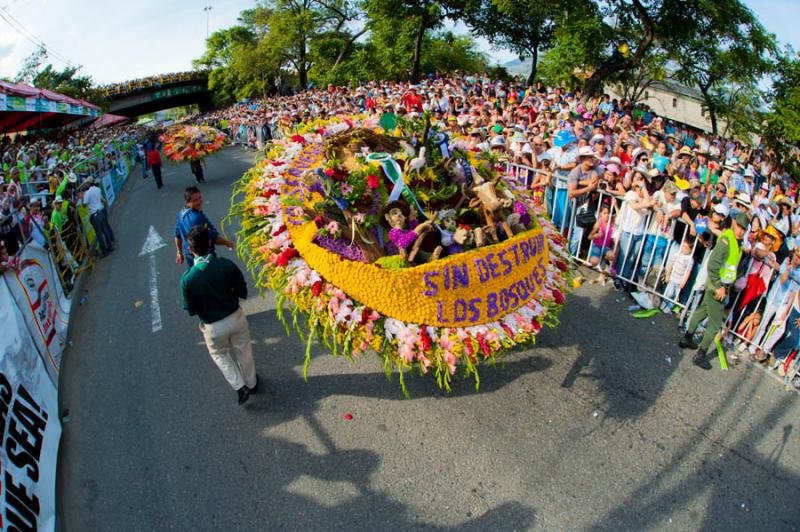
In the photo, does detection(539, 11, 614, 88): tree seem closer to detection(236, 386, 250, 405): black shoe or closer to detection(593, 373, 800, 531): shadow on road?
detection(593, 373, 800, 531): shadow on road

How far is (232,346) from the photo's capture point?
14.3ft

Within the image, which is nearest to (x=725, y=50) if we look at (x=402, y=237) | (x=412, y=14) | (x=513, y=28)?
(x=513, y=28)

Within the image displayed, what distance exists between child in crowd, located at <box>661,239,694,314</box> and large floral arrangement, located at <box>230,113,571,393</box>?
205 centimetres

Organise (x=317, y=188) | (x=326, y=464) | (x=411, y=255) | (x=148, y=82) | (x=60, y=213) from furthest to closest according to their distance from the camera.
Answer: (x=148, y=82) < (x=60, y=213) < (x=317, y=188) < (x=326, y=464) < (x=411, y=255)

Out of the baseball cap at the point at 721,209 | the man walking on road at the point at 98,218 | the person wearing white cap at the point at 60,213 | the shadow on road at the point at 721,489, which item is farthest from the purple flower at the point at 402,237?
the man walking on road at the point at 98,218

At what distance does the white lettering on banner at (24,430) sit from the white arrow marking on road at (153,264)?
192 cm

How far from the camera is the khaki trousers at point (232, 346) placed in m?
4.10

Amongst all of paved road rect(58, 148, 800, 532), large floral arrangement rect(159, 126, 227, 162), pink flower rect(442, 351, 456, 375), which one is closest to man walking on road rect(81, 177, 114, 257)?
paved road rect(58, 148, 800, 532)

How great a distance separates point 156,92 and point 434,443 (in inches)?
2880

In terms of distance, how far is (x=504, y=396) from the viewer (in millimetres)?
4465

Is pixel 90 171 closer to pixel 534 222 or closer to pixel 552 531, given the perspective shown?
pixel 534 222

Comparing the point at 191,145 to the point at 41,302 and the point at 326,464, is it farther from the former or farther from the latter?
the point at 326,464

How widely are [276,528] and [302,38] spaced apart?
47.4 meters

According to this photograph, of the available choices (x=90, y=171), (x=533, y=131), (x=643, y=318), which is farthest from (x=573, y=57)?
(x=90, y=171)
